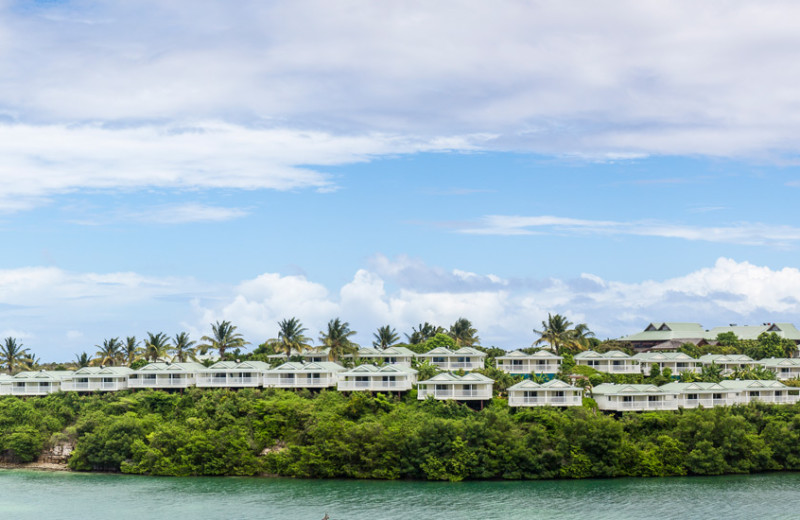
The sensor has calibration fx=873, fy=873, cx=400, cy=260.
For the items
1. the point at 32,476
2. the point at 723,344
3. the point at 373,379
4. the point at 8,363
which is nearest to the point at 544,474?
the point at 373,379

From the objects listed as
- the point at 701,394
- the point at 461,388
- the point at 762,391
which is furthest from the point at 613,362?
the point at 461,388

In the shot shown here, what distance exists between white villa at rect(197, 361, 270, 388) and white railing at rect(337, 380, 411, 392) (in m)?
8.97

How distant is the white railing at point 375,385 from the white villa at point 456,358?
12.2m

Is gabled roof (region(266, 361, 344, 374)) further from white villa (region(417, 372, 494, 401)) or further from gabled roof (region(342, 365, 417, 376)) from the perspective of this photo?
→ white villa (region(417, 372, 494, 401))

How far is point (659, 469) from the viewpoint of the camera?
6288 centimetres

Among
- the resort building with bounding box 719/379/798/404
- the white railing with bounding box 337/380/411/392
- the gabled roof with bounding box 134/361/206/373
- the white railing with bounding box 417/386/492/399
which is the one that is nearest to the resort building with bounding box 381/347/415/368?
the white railing with bounding box 337/380/411/392

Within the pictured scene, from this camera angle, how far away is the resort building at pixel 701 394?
7112cm

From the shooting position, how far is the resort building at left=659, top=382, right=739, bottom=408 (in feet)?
233

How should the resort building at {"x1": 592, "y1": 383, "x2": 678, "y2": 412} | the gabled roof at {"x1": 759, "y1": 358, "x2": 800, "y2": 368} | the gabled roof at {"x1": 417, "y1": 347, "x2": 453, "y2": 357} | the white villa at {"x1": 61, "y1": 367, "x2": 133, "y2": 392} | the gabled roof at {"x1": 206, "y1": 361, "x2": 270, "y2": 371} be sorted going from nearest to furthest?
the resort building at {"x1": 592, "y1": 383, "x2": 678, "y2": 412}
the gabled roof at {"x1": 206, "y1": 361, "x2": 270, "y2": 371}
the white villa at {"x1": 61, "y1": 367, "x2": 133, "y2": 392}
the gabled roof at {"x1": 417, "y1": 347, "x2": 453, "y2": 357}
the gabled roof at {"x1": 759, "y1": 358, "x2": 800, "y2": 368}

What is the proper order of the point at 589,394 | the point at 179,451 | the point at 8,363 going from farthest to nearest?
the point at 8,363
the point at 589,394
the point at 179,451

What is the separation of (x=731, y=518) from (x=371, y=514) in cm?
2039

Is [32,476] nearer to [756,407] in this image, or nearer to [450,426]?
[450,426]

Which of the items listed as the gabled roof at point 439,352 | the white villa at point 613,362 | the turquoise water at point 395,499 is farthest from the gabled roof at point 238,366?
the white villa at point 613,362

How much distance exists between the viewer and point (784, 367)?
9069cm
